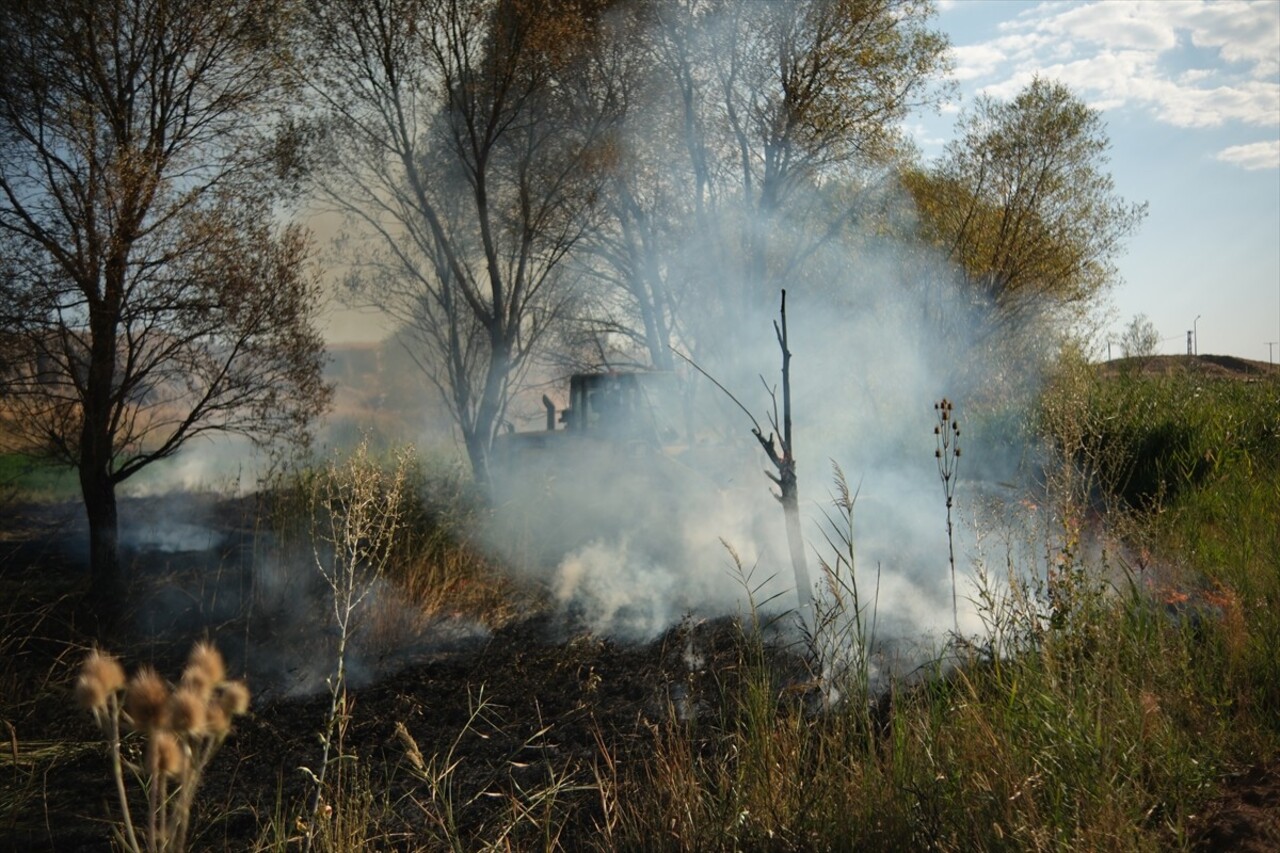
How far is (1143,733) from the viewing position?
3119 millimetres

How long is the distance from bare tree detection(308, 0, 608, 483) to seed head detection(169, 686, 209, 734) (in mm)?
9233

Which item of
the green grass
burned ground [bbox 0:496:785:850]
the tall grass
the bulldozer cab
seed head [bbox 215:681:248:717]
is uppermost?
the bulldozer cab

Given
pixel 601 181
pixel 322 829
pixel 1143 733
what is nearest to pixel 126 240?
pixel 322 829

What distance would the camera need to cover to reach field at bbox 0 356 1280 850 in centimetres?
297

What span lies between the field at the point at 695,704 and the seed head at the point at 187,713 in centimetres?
12

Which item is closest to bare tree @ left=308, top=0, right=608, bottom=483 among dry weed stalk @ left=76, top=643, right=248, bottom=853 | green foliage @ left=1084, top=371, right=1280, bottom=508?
green foliage @ left=1084, top=371, right=1280, bottom=508

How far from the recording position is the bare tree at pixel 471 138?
999cm

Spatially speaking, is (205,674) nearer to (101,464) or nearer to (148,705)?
(148,705)

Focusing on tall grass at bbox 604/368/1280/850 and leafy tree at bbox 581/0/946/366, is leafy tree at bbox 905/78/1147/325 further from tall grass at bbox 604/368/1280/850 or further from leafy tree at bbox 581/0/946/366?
tall grass at bbox 604/368/1280/850

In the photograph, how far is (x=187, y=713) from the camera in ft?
4.18

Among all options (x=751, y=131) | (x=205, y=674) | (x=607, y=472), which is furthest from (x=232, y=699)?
(x=751, y=131)

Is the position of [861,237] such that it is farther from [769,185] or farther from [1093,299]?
[1093,299]

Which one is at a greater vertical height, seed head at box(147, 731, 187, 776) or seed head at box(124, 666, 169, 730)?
seed head at box(124, 666, 169, 730)

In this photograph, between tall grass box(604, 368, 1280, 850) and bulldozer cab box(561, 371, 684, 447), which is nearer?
tall grass box(604, 368, 1280, 850)
